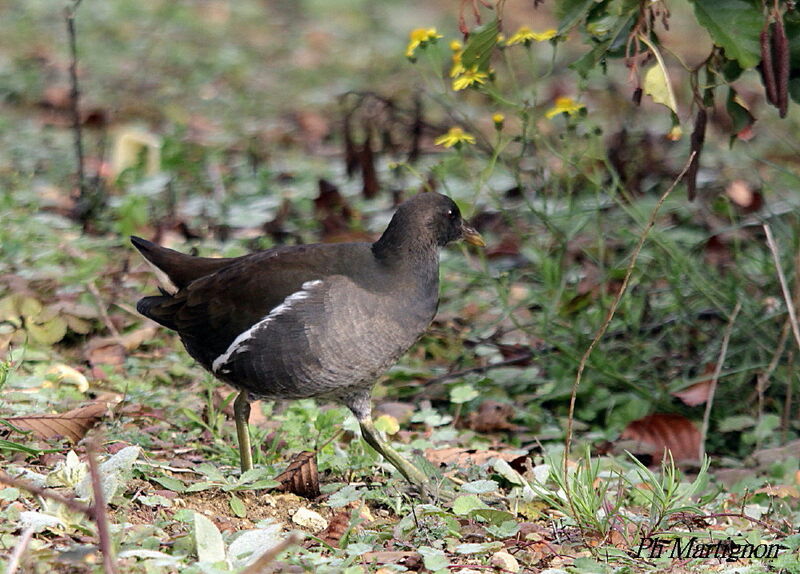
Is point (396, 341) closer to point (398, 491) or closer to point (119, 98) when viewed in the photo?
Result: point (398, 491)

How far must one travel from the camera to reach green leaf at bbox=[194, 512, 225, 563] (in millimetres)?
2656

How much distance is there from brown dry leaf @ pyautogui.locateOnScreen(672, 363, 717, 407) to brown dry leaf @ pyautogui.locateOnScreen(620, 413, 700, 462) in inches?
3.2

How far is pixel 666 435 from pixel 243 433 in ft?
5.96

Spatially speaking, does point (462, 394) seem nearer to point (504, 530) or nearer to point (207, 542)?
point (504, 530)

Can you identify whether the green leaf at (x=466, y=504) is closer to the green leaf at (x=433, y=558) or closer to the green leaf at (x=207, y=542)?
the green leaf at (x=433, y=558)

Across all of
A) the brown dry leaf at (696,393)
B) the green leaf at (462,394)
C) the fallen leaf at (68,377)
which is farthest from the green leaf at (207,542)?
the brown dry leaf at (696,393)

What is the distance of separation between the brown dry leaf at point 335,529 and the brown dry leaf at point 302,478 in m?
0.14

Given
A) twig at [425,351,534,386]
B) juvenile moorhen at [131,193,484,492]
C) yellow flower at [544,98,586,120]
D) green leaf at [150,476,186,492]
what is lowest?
twig at [425,351,534,386]

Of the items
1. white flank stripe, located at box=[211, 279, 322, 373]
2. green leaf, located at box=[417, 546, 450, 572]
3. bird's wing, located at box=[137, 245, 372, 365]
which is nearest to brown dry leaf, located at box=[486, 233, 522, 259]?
bird's wing, located at box=[137, 245, 372, 365]

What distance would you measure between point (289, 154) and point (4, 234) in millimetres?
2787

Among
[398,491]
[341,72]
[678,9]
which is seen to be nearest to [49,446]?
[398,491]

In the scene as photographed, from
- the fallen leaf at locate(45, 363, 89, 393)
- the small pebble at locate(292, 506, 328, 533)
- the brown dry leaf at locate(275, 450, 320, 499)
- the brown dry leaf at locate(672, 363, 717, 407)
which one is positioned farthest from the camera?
the brown dry leaf at locate(672, 363, 717, 407)

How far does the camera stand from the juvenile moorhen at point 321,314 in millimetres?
3572

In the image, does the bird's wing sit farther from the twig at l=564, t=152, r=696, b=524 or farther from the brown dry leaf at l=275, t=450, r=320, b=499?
the twig at l=564, t=152, r=696, b=524
